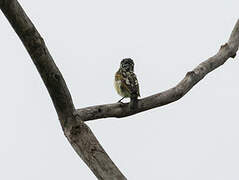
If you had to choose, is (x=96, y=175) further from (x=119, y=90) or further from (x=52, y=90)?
(x=119, y=90)

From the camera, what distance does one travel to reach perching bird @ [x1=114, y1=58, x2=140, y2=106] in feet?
23.7

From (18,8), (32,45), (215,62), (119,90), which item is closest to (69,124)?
(32,45)

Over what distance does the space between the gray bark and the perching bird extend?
1.43 metres

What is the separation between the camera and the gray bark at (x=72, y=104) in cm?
406

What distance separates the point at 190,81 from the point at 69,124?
165 cm

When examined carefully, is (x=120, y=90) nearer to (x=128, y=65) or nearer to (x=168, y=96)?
(x=128, y=65)

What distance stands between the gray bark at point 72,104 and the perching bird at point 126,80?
1.43m

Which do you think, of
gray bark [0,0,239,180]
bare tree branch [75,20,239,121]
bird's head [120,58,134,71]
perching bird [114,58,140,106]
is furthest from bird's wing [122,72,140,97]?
gray bark [0,0,239,180]

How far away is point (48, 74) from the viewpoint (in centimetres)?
432

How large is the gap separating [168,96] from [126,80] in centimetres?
198

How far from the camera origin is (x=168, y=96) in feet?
18.0

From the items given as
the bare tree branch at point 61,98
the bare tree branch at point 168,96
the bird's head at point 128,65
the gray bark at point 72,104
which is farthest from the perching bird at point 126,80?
the bare tree branch at point 61,98

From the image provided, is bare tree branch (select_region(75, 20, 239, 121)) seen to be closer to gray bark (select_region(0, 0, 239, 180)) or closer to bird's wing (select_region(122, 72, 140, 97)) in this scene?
gray bark (select_region(0, 0, 239, 180))

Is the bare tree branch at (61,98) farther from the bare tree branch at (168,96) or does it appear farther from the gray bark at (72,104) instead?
the bare tree branch at (168,96)
